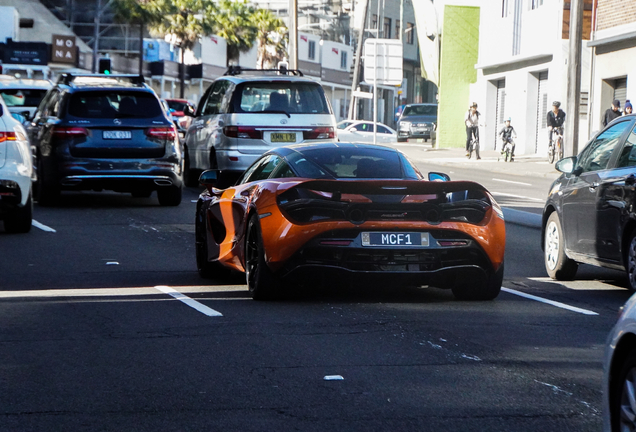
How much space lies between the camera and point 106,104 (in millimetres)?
16812

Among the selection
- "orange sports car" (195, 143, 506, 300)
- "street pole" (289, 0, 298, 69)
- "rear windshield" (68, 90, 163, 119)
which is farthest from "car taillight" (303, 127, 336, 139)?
"street pole" (289, 0, 298, 69)

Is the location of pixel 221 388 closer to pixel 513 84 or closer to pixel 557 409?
pixel 557 409

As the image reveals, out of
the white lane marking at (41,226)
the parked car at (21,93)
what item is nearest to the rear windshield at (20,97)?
the parked car at (21,93)

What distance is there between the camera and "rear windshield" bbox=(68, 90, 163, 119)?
16.7m

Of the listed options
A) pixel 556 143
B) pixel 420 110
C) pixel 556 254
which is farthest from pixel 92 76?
pixel 420 110

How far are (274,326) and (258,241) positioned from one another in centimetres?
110

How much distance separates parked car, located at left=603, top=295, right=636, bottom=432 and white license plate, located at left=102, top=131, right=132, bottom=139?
12.9 m

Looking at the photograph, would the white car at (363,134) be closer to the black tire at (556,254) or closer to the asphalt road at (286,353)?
the black tire at (556,254)

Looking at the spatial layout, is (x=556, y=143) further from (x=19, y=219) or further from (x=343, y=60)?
(x=343, y=60)

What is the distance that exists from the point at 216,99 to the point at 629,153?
36.7ft

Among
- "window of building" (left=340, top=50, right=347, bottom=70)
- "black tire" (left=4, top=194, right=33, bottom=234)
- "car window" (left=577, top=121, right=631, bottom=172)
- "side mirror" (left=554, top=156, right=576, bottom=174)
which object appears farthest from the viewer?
"window of building" (left=340, top=50, right=347, bottom=70)

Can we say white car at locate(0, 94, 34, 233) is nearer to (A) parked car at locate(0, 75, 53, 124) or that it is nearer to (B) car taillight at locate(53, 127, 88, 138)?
(B) car taillight at locate(53, 127, 88, 138)

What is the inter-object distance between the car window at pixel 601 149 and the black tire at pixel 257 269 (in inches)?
125

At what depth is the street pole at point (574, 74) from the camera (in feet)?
90.5
